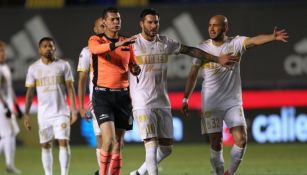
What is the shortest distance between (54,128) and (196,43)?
25.5 ft

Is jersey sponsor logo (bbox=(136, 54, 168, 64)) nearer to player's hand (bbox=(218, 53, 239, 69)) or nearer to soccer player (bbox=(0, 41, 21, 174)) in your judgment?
player's hand (bbox=(218, 53, 239, 69))

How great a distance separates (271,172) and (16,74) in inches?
338

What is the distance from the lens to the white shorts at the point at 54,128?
13.3 meters

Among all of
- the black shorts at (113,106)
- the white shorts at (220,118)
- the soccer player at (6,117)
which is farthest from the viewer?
the soccer player at (6,117)

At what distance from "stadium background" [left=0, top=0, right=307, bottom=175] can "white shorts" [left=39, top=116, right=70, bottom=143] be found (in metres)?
Result: 6.58

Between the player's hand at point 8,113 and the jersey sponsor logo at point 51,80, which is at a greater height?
the jersey sponsor logo at point 51,80

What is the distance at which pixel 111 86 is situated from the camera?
37.6 ft

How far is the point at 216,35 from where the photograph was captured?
12.1m

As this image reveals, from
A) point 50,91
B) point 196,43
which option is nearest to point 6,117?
point 50,91

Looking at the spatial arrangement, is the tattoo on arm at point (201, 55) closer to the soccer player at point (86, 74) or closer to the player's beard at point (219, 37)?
the player's beard at point (219, 37)

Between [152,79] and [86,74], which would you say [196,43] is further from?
[152,79]

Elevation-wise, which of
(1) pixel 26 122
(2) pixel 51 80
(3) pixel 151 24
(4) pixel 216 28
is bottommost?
(1) pixel 26 122

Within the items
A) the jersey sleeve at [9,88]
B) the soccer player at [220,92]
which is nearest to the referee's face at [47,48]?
the soccer player at [220,92]

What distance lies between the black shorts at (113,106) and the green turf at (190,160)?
2854mm
